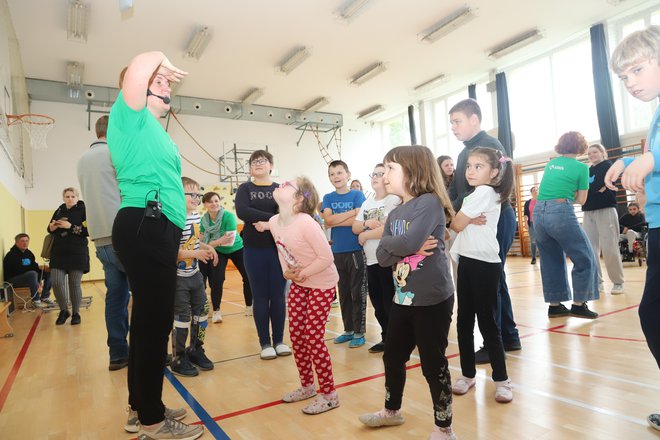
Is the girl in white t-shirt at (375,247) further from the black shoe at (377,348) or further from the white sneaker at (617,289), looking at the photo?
the white sneaker at (617,289)

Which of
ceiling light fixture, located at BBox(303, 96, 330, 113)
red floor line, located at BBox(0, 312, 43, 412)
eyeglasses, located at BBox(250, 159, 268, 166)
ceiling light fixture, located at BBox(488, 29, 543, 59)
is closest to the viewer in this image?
red floor line, located at BBox(0, 312, 43, 412)

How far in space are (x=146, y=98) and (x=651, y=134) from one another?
1.81m

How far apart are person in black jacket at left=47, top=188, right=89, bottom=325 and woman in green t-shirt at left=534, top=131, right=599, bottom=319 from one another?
15.4ft

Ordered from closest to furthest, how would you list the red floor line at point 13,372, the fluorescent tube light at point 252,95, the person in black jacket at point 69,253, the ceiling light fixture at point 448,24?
1. the red floor line at point 13,372
2. the person in black jacket at point 69,253
3. the ceiling light fixture at point 448,24
4. the fluorescent tube light at point 252,95

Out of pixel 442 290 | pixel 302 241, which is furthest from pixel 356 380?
pixel 442 290

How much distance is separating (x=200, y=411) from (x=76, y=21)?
790cm

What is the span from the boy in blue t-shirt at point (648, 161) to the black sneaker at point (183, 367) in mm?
2375

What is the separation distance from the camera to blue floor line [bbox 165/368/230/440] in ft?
5.97

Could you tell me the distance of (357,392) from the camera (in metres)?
2.20

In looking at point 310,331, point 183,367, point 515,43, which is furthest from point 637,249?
point 183,367

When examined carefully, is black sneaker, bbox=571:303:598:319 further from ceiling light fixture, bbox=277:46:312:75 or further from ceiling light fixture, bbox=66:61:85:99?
ceiling light fixture, bbox=66:61:85:99

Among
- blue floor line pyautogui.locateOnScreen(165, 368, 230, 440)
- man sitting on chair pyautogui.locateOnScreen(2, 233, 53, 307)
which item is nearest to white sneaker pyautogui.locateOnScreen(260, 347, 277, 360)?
blue floor line pyautogui.locateOnScreen(165, 368, 230, 440)

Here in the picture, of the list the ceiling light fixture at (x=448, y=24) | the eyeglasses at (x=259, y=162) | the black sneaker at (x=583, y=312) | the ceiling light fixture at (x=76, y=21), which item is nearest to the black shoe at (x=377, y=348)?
the eyeglasses at (x=259, y=162)

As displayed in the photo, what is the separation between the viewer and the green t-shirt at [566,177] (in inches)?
138
